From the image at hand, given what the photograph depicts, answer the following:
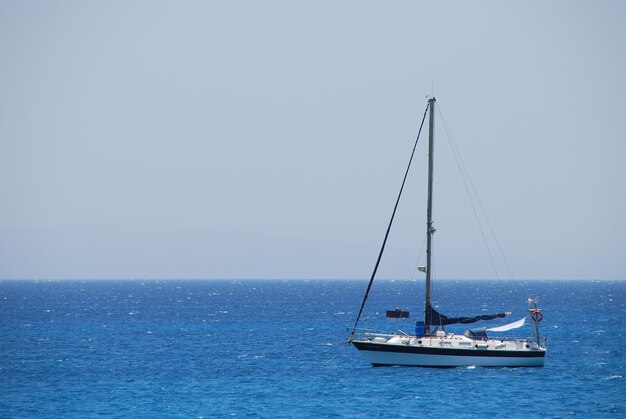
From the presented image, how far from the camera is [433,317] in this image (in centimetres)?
5238

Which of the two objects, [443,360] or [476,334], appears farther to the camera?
[476,334]

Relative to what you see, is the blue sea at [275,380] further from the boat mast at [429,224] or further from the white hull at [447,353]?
the boat mast at [429,224]

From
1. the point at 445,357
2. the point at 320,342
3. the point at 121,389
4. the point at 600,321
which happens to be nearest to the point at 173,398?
the point at 121,389

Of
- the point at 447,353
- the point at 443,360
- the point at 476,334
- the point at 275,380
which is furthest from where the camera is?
the point at 476,334

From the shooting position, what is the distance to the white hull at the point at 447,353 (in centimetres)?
5097

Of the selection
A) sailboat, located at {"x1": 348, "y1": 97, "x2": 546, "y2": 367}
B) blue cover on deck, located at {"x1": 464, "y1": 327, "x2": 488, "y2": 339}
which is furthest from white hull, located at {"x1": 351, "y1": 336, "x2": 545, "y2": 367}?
blue cover on deck, located at {"x1": 464, "y1": 327, "x2": 488, "y2": 339}

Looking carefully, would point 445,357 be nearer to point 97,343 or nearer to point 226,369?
point 226,369

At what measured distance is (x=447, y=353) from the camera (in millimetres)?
51125

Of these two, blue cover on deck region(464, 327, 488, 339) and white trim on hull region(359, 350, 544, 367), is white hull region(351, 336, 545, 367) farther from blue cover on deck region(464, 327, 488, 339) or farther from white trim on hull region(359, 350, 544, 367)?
blue cover on deck region(464, 327, 488, 339)

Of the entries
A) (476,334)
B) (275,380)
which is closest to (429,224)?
(476,334)

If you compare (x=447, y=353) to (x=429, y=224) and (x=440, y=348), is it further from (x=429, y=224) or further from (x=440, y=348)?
(x=429, y=224)

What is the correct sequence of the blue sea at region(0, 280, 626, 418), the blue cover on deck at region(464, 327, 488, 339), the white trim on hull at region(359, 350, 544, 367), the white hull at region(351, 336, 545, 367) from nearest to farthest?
the blue sea at region(0, 280, 626, 418) → the white hull at region(351, 336, 545, 367) → the white trim on hull at region(359, 350, 544, 367) → the blue cover on deck at region(464, 327, 488, 339)

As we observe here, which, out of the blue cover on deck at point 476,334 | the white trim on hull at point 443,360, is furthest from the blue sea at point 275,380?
the blue cover on deck at point 476,334

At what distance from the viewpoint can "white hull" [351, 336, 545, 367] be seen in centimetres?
5097
